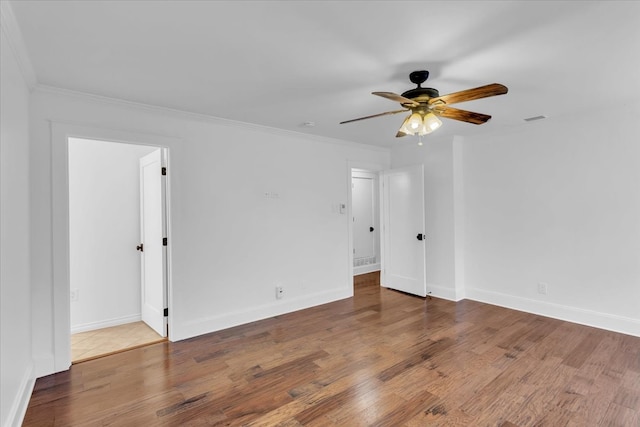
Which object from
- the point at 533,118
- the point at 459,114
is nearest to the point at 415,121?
the point at 459,114

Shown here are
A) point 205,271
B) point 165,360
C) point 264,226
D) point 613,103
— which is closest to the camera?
point 165,360

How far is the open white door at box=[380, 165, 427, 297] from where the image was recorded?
4969 millimetres

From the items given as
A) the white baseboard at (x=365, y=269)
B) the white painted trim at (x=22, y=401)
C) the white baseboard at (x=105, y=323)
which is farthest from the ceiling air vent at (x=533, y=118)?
the white baseboard at (x=105, y=323)

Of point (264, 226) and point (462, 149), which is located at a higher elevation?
point (462, 149)

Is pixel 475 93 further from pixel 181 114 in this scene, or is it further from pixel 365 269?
pixel 365 269

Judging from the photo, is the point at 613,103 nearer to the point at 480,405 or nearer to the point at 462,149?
the point at 462,149

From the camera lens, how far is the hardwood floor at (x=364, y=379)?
2.19 metres

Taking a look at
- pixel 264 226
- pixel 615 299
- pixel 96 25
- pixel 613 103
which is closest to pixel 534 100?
pixel 613 103

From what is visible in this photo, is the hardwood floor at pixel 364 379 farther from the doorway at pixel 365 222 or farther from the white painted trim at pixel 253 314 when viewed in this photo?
the doorway at pixel 365 222

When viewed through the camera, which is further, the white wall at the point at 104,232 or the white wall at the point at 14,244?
the white wall at the point at 104,232

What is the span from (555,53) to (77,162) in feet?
15.7

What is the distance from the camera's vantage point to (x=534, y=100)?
3.19 metres

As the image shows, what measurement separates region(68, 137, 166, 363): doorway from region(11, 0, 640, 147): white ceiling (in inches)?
50.3

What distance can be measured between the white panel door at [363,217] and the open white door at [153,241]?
13.1ft
